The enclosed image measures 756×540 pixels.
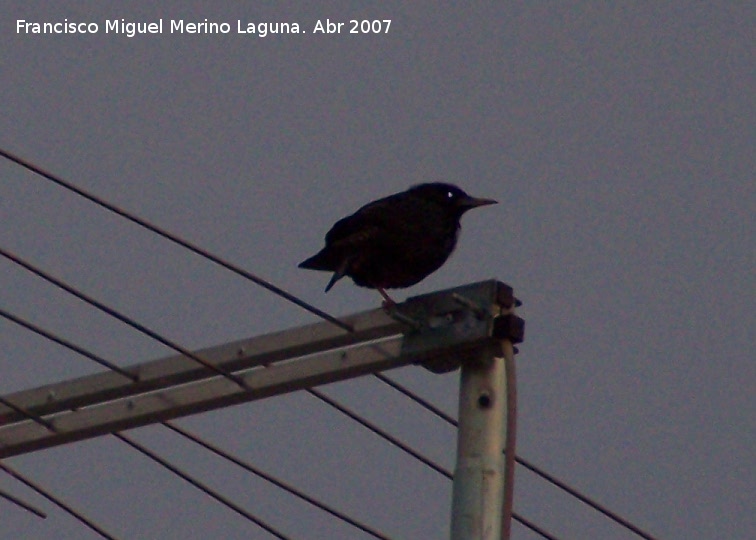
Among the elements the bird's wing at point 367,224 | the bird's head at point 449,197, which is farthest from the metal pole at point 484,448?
the bird's head at point 449,197

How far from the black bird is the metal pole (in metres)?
2.07

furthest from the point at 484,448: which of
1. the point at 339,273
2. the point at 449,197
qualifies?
the point at 449,197

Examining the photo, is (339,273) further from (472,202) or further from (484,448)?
(484,448)

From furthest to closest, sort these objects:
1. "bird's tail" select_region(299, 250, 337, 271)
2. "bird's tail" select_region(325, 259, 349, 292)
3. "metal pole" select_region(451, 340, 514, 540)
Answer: "bird's tail" select_region(299, 250, 337, 271)
"bird's tail" select_region(325, 259, 349, 292)
"metal pole" select_region(451, 340, 514, 540)

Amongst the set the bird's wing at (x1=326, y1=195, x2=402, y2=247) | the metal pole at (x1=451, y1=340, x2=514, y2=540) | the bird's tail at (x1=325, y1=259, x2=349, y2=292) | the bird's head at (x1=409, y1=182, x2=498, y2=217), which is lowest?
the metal pole at (x1=451, y1=340, x2=514, y2=540)

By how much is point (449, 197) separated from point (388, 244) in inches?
35.6

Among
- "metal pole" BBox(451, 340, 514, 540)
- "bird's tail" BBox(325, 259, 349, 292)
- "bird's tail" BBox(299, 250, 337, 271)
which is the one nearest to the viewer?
"metal pole" BBox(451, 340, 514, 540)

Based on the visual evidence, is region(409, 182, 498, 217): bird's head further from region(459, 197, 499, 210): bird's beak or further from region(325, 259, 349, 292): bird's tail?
region(325, 259, 349, 292): bird's tail

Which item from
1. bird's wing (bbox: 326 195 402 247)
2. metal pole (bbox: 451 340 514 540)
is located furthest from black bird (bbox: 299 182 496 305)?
metal pole (bbox: 451 340 514 540)

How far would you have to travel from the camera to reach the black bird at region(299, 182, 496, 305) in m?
7.22

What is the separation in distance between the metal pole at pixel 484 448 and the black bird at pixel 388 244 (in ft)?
6.80

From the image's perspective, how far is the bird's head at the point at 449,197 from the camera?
25.8ft

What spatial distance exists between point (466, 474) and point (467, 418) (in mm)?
176

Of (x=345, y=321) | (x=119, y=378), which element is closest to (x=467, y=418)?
(x=345, y=321)
